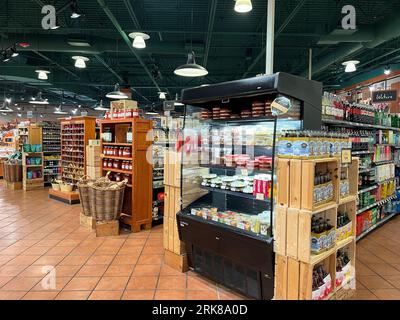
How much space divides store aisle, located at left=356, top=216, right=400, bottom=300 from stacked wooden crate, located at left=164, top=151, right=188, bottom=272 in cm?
208

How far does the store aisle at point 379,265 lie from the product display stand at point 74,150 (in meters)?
6.46

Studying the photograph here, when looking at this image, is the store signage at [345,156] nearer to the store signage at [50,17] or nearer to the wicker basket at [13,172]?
the store signage at [50,17]

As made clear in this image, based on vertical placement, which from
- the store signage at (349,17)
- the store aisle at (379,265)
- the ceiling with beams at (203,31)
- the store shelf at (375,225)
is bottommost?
the store aisle at (379,265)

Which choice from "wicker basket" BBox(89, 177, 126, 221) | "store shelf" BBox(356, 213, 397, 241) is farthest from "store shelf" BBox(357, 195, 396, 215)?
"wicker basket" BBox(89, 177, 126, 221)

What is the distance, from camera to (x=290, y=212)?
8.13 ft

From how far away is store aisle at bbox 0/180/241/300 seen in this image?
3.18 metres

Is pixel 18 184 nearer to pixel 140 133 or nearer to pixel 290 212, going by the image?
pixel 140 133

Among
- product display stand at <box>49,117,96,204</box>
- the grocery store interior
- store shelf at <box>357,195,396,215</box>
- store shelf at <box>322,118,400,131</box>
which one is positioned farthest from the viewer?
product display stand at <box>49,117,96,204</box>

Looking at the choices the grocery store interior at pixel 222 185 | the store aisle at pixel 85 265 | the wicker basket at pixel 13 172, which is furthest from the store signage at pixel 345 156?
the wicker basket at pixel 13 172

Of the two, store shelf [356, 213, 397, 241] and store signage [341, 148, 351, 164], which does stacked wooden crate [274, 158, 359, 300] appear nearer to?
store signage [341, 148, 351, 164]

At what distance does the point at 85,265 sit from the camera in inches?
153

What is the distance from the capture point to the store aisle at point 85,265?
10.4 ft

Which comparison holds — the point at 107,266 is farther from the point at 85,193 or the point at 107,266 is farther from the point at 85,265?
the point at 85,193

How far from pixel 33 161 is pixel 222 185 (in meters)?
8.63
